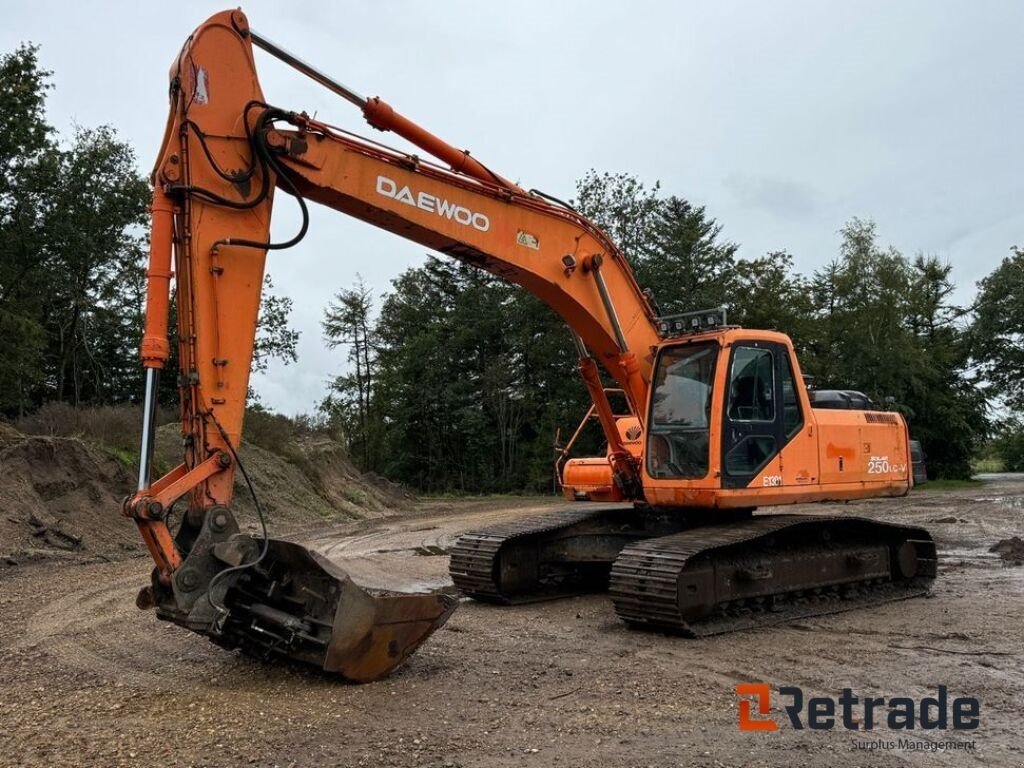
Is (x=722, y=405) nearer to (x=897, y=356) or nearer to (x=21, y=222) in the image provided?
(x=21, y=222)

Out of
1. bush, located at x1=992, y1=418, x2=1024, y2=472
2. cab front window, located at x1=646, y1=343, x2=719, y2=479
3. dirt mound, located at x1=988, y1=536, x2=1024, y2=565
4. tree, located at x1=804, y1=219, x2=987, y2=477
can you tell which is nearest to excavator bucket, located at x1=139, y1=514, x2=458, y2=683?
cab front window, located at x1=646, y1=343, x2=719, y2=479

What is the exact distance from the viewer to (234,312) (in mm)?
5762

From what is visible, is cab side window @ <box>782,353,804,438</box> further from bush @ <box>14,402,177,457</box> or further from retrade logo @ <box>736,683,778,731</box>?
bush @ <box>14,402,177,457</box>

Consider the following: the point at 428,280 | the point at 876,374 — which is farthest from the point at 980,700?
the point at 428,280

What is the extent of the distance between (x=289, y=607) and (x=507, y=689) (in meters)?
1.45

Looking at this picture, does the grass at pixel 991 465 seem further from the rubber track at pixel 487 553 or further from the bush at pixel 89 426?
the rubber track at pixel 487 553

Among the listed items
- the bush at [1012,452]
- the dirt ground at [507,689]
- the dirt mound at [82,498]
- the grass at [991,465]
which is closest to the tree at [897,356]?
the bush at [1012,452]

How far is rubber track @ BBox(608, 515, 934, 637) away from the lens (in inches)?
272

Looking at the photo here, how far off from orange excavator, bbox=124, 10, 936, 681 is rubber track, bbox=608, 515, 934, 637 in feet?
0.06

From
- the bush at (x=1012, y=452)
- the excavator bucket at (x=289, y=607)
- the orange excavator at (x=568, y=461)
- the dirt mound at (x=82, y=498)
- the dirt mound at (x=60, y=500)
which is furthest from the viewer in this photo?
the bush at (x=1012, y=452)

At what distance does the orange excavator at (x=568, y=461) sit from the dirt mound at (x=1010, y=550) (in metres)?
2.89

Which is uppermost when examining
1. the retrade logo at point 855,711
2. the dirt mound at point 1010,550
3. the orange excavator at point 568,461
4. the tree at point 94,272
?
the tree at point 94,272

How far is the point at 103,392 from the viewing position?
2733 centimetres

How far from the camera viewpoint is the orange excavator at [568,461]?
537 cm
